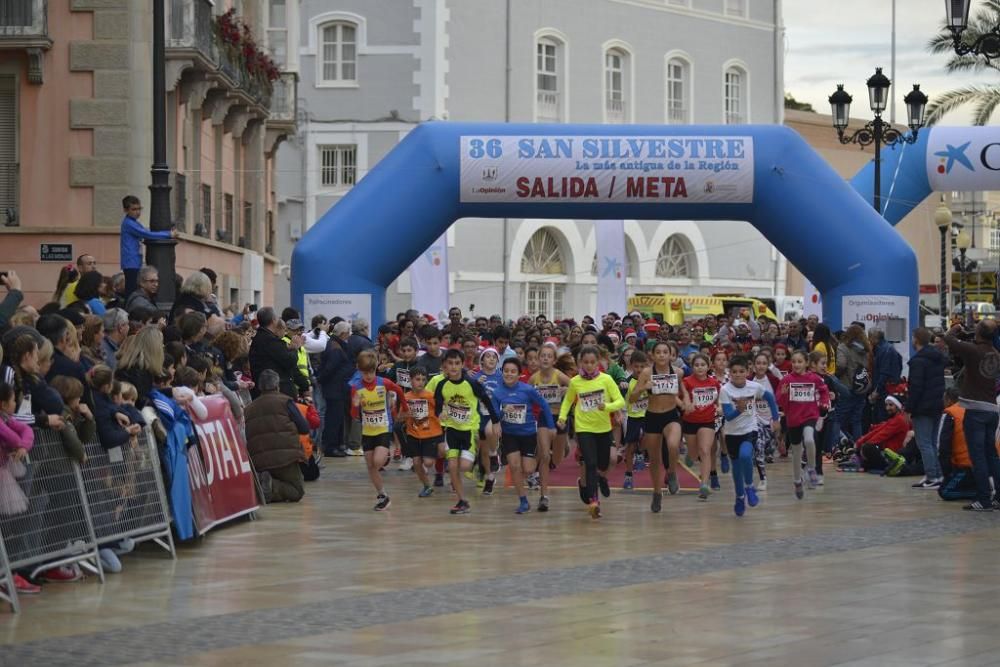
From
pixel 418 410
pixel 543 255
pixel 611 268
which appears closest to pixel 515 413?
pixel 418 410

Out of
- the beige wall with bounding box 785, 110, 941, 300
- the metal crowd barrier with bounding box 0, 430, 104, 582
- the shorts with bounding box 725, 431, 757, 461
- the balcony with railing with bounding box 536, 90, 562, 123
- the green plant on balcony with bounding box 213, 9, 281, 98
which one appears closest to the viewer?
the metal crowd barrier with bounding box 0, 430, 104, 582

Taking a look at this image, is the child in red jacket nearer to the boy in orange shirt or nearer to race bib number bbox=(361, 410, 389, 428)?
the boy in orange shirt

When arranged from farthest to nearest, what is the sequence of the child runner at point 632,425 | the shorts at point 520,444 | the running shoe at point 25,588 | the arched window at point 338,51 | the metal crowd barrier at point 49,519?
1. the arched window at point 338,51
2. the child runner at point 632,425
3. the shorts at point 520,444
4. the running shoe at point 25,588
5. the metal crowd barrier at point 49,519

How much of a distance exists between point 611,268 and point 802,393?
596 inches

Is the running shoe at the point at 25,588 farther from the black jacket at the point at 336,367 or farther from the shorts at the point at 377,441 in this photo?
the black jacket at the point at 336,367

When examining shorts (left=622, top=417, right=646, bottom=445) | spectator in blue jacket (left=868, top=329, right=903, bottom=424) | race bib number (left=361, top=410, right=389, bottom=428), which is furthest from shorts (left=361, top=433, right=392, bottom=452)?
spectator in blue jacket (left=868, top=329, right=903, bottom=424)

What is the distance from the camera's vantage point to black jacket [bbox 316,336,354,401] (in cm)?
2423

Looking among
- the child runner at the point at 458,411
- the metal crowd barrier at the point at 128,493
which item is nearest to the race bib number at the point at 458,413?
the child runner at the point at 458,411

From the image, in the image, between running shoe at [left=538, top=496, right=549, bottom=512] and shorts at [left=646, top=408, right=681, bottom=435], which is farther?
shorts at [left=646, top=408, right=681, bottom=435]

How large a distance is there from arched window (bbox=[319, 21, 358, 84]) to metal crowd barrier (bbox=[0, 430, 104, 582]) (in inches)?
1651

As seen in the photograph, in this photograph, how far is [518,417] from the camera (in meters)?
17.9

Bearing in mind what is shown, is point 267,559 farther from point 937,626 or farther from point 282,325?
point 282,325

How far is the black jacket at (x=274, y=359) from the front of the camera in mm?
20188

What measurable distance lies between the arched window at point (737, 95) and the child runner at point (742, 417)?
44.9 meters
